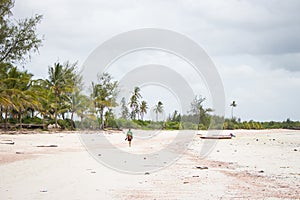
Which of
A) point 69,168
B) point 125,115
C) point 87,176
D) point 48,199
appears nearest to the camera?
point 48,199

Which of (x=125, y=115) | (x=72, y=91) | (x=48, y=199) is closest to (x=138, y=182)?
(x=48, y=199)

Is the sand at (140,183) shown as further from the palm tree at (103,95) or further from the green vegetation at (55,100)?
the palm tree at (103,95)

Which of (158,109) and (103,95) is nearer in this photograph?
(103,95)

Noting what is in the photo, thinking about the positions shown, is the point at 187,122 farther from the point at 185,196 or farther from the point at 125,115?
the point at 185,196

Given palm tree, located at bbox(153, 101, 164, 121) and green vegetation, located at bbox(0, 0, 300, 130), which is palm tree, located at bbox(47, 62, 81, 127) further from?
palm tree, located at bbox(153, 101, 164, 121)

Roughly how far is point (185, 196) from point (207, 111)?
2997 inches

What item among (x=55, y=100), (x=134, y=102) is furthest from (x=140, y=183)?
(x=134, y=102)

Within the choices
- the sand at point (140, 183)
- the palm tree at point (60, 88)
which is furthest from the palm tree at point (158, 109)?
the sand at point (140, 183)

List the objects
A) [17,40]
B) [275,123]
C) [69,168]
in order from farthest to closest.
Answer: [275,123], [17,40], [69,168]

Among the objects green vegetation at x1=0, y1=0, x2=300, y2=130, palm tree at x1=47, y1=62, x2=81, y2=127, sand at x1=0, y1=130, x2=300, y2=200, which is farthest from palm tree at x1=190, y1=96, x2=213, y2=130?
sand at x1=0, y1=130, x2=300, y2=200

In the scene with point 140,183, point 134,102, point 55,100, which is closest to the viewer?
point 140,183

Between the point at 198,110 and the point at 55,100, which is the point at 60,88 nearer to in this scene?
the point at 55,100

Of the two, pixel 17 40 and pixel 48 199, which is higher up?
pixel 17 40

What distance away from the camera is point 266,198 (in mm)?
7895
